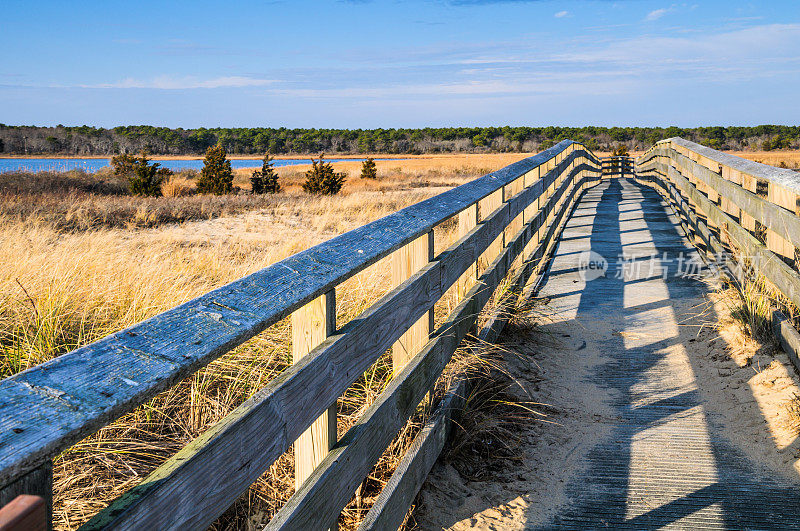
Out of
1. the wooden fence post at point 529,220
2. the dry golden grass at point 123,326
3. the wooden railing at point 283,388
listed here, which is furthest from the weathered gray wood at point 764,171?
the dry golden grass at point 123,326

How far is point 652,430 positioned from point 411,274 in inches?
68.9

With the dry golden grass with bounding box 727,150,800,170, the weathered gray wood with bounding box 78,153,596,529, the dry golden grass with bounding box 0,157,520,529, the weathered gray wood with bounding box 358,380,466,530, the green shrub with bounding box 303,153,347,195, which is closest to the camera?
the weathered gray wood with bounding box 78,153,596,529

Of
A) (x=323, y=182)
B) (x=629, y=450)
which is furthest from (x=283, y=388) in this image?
(x=323, y=182)

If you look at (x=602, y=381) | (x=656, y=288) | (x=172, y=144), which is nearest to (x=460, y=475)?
(x=602, y=381)

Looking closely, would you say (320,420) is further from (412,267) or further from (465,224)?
(465,224)

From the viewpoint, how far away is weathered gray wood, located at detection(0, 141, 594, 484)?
38.5 inches

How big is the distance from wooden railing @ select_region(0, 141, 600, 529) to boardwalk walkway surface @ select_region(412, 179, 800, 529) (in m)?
0.53

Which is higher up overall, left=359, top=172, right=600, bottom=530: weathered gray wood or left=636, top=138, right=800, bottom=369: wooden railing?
left=636, top=138, right=800, bottom=369: wooden railing

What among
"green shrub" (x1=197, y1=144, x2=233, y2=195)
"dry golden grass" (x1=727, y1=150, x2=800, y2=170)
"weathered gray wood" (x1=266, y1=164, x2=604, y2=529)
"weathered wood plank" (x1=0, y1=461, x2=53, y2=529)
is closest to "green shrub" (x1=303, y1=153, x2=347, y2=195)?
"green shrub" (x1=197, y1=144, x2=233, y2=195)

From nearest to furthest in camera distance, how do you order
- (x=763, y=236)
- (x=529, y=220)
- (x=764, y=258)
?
1. (x=764, y=258)
2. (x=763, y=236)
3. (x=529, y=220)

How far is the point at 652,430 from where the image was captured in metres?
3.79

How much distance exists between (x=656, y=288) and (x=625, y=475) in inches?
154

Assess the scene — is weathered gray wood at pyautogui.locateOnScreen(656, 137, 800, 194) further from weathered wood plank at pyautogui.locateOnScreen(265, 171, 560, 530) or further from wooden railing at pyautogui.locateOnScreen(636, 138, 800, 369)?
weathered wood plank at pyautogui.locateOnScreen(265, 171, 560, 530)

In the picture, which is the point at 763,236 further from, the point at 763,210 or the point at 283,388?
the point at 283,388
